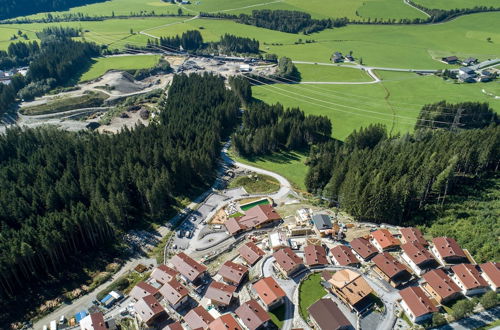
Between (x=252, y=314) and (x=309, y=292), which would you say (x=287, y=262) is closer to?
(x=309, y=292)

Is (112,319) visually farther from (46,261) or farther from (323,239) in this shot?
(323,239)

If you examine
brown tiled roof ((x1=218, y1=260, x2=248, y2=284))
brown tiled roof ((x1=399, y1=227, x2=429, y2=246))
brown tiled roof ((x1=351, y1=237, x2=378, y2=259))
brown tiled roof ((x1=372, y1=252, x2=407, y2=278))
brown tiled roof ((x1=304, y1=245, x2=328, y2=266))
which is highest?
brown tiled roof ((x1=399, y1=227, x2=429, y2=246))

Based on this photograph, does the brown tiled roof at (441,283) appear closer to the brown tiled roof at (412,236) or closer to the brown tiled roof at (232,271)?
the brown tiled roof at (412,236)

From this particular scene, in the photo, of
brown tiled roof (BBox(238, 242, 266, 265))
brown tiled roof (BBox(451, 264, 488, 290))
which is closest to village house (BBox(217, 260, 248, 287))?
brown tiled roof (BBox(238, 242, 266, 265))

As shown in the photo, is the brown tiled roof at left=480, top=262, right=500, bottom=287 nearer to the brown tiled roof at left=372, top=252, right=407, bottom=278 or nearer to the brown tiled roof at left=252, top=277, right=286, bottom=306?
the brown tiled roof at left=372, top=252, right=407, bottom=278

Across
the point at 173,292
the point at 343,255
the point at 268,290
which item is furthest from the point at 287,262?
the point at 173,292

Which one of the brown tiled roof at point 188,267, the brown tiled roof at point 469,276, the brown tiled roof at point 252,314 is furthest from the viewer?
the brown tiled roof at point 188,267

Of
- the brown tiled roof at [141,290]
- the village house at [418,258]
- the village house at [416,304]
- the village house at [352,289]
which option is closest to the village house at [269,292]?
the village house at [352,289]
